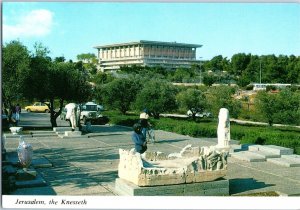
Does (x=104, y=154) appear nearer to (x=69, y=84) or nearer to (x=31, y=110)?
(x=69, y=84)

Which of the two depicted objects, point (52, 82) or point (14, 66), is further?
point (52, 82)

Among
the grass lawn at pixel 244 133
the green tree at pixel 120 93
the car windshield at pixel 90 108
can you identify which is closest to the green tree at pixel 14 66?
the grass lawn at pixel 244 133

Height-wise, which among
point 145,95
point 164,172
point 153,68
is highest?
point 153,68

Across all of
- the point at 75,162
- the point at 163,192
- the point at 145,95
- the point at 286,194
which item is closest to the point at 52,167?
the point at 75,162

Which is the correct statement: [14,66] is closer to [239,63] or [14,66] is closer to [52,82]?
[52,82]

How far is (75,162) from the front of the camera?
13.7 m

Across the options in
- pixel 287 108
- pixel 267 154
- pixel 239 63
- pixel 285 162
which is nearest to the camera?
pixel 285 162

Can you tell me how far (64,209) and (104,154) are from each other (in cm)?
633

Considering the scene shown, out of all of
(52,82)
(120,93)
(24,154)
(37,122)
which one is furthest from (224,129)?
(120,93)

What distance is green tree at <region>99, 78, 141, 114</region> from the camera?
33372 mm

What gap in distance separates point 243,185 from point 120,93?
76.6 feet

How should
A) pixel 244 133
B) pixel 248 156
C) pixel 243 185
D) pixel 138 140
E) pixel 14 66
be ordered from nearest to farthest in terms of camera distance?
pixel 243 185
pixel 138 140
pixel 248 156
pixel 244 133
pixel 14 66

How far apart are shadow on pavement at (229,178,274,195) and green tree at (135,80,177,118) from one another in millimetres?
18555

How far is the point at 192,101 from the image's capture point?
101ft
